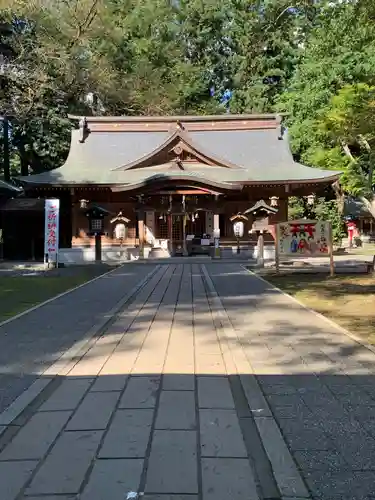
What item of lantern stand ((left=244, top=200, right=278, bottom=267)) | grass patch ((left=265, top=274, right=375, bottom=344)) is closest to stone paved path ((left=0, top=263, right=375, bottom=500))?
grass patch ((left=265, top=274, right=375, bottom=344))

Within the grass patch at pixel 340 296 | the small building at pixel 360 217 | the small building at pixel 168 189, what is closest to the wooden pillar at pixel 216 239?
the small building at pixel 168 189

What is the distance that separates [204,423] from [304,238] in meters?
13.3

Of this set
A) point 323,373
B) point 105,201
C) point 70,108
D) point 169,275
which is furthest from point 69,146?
point 323,373

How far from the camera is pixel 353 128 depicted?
16922 millimetres

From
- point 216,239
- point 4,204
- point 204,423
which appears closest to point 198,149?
point 216,239

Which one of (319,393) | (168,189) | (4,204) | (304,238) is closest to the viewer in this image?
(319,393)

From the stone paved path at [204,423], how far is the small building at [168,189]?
19.5 m

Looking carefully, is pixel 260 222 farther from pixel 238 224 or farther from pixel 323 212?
pixel 323 212

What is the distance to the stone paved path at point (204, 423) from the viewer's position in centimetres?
293

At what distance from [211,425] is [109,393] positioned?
3.90ft

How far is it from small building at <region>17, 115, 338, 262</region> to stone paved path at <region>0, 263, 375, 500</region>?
63.9ft

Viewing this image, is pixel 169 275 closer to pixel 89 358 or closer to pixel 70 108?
pixel 89 358

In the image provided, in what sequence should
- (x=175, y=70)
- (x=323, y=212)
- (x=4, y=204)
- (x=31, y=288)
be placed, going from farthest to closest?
(x=175, y=70) → (x=323, y=212) → (x=4, y=204) → (x=31, y=288)

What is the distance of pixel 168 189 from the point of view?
2625 cm
